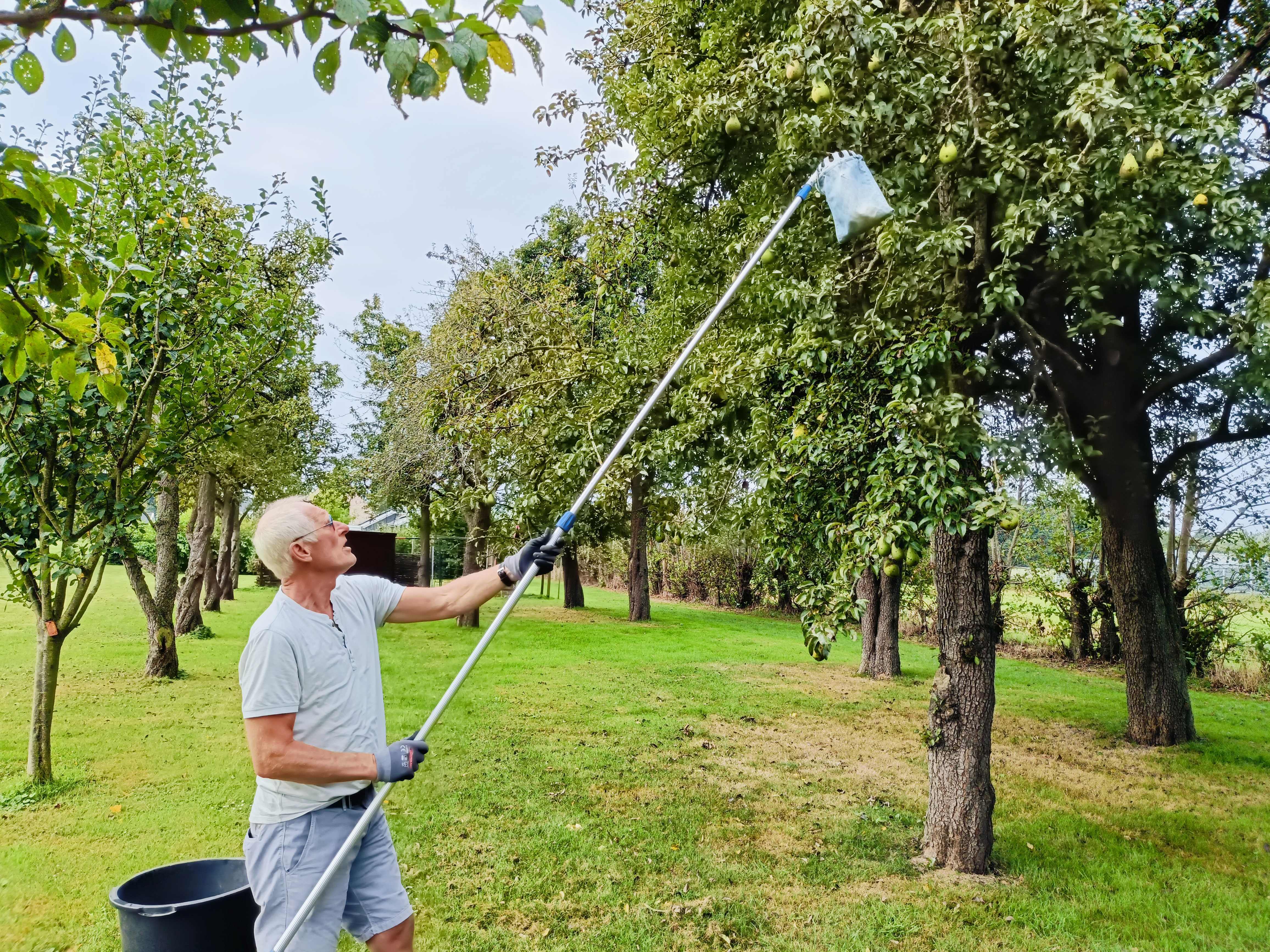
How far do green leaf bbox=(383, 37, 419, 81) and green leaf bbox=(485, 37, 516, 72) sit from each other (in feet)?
0.87

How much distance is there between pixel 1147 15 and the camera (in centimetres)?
570

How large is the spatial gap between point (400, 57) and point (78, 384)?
138 centimetres

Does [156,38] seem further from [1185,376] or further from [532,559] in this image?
[1185,376]

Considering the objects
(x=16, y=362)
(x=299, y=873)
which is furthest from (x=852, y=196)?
(x=299, y=873)

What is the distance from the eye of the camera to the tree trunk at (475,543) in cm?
1563

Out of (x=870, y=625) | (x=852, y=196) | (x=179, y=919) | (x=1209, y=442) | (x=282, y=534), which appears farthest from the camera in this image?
(x=870, y=625)

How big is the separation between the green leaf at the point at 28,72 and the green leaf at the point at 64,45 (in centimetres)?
7

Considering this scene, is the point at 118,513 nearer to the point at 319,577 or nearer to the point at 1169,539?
the point at 319,577

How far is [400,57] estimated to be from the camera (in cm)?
169

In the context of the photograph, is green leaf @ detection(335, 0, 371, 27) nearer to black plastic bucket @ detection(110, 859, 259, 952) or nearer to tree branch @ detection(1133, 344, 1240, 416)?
black plastic bucket @ detection(110, 859, 259, 952)

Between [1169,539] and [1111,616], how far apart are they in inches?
68.8

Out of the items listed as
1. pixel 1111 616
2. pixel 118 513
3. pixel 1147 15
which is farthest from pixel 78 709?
pixel 1111 616

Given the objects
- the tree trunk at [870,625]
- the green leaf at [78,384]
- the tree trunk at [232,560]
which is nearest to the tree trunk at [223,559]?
the tree trunk at [232,560]

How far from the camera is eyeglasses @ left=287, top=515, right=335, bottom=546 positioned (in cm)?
258
